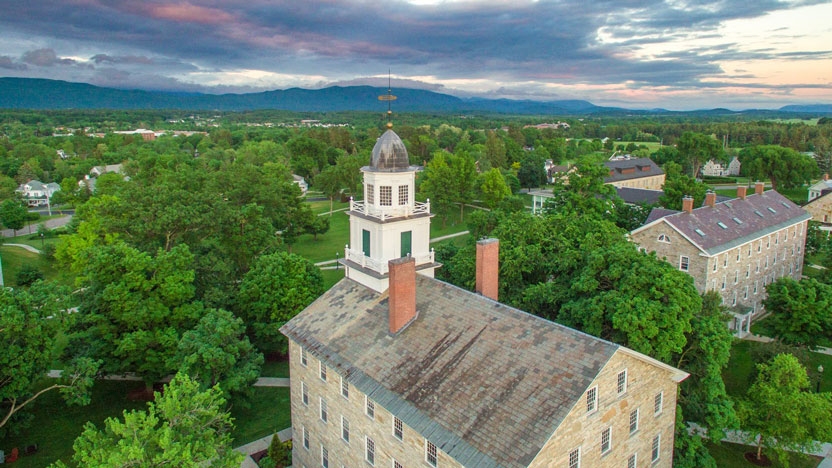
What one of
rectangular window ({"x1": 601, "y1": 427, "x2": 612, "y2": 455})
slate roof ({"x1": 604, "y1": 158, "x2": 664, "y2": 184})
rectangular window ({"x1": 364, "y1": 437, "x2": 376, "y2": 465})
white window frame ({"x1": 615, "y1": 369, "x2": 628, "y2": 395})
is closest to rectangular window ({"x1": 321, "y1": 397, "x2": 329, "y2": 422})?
rectangular window ({"x1": 364, "y1": 437, "x2": 376, "y2": 465})

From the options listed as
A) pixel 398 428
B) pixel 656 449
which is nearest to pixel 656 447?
pixel 656 449

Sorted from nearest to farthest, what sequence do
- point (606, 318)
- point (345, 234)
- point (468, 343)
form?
point (468, 343) < point (606, 318) < point (345, 234)

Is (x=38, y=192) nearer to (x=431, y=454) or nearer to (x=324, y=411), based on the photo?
(x=324, y=411)

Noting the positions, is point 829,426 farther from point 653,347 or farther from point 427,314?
point 427,314

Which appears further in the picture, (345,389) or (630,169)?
(630,169)

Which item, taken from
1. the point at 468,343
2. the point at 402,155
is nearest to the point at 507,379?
the point at 468,343

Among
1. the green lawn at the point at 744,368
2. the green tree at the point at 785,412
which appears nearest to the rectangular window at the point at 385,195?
the green tree at the point at 785,412

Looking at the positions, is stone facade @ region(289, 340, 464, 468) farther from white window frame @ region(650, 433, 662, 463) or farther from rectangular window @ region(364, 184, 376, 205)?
white window frame @ region(650, 433, 662, 463)

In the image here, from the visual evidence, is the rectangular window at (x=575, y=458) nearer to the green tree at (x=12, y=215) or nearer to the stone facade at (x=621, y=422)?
the stone facade at (x=621, y=422)
